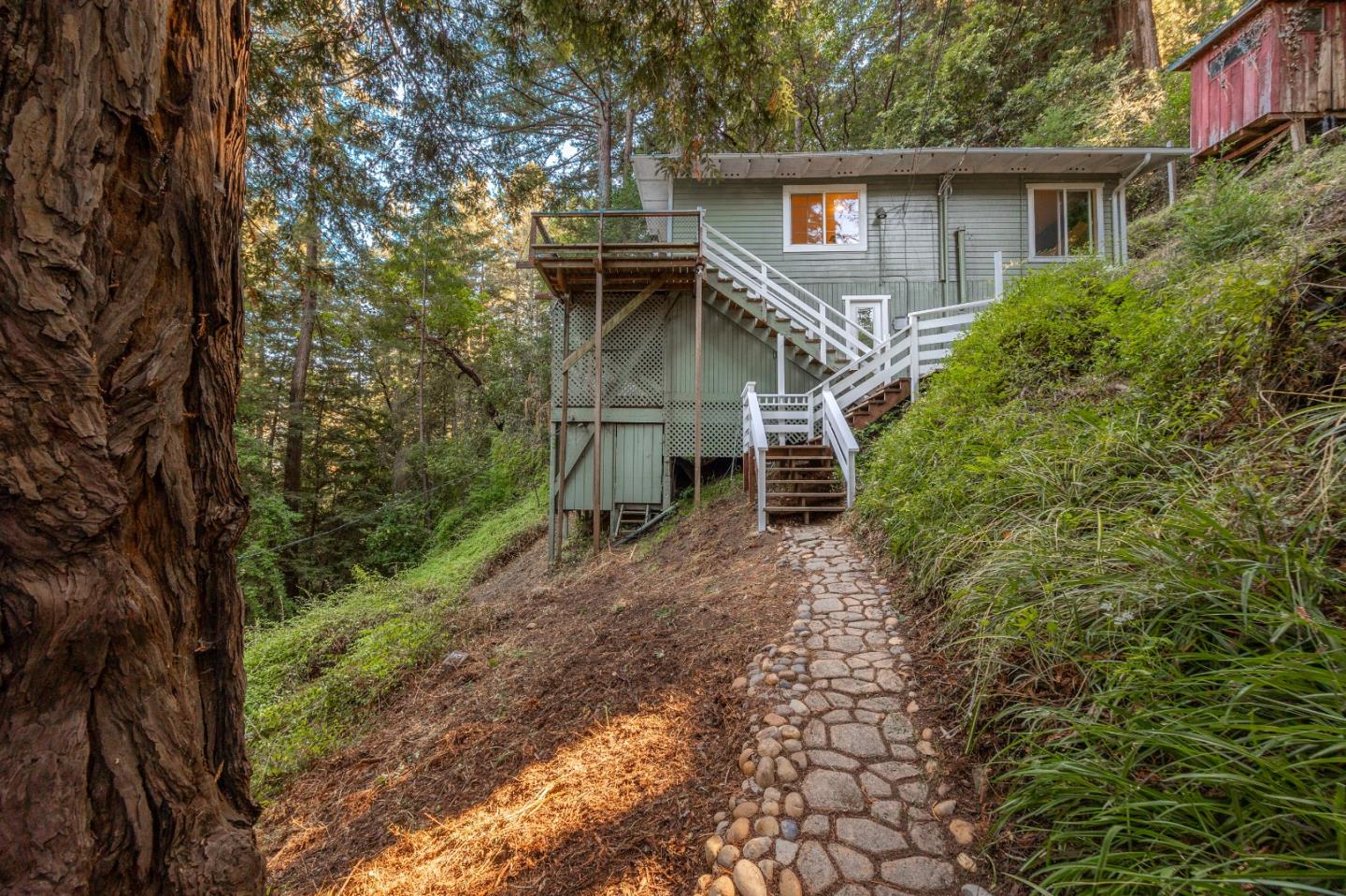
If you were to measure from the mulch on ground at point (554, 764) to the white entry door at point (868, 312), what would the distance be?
676 centimetres

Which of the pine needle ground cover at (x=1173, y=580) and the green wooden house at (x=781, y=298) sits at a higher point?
the green wooden house at (x=781, y=298)

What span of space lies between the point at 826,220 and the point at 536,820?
11.0 m

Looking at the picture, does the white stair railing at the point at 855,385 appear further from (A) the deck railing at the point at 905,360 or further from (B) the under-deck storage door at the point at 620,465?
(B) the under-deck storage door at the point at 620,465

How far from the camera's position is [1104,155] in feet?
32.0

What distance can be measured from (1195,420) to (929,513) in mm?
1491

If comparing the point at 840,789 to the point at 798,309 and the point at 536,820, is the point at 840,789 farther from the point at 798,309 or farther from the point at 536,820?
the point at 798,309

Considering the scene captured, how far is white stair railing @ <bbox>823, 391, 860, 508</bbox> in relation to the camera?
596 cm

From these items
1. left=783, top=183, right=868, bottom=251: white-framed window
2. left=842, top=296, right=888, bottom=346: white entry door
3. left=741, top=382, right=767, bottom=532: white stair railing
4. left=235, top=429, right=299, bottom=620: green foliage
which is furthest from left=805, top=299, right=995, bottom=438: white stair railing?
left=235, top=429, right=299, bottom=620: green foliage

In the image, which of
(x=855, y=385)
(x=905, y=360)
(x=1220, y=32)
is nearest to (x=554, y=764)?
(x=855, y=385)

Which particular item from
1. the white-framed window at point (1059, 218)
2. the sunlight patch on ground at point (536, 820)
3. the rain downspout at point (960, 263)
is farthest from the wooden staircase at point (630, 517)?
the white-framed window at point (1059, 218)

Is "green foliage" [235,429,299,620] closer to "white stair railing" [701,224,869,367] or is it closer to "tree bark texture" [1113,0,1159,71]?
"white stair railing" [701,224,869,367]

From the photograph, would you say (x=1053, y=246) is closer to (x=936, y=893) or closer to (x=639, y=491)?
(x=639, y=491)

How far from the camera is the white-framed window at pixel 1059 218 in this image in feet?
34.7

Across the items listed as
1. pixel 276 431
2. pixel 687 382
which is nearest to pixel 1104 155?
pixel 687 382
